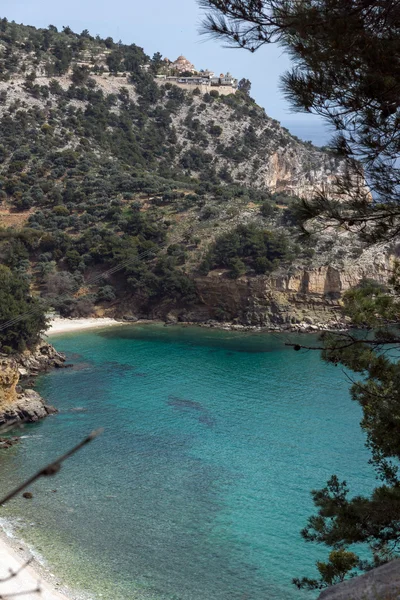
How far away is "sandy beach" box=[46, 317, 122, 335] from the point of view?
42250 millimetres

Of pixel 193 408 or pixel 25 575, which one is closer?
pixel 25 575

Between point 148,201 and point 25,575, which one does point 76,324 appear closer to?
point 148,201

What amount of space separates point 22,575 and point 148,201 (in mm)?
38181

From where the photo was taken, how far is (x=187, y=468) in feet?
75.9

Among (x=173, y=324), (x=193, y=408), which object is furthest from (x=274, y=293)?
(x=193, y=408)

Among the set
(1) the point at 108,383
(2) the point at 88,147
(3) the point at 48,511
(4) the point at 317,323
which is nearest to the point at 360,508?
(3) the point at 48,511

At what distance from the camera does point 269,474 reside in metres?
22.8

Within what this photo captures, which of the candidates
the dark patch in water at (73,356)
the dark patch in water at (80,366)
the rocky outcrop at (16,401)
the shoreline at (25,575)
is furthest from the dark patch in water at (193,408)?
the shoreline at (25,575)

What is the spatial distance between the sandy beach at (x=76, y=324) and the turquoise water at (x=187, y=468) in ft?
15.0

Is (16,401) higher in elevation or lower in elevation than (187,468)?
higher

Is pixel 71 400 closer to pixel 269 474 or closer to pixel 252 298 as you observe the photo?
pixel 269 474

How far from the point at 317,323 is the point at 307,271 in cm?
391

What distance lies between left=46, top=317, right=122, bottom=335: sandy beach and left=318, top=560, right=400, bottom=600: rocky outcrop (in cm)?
3480

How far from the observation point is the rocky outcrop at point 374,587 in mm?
7504
